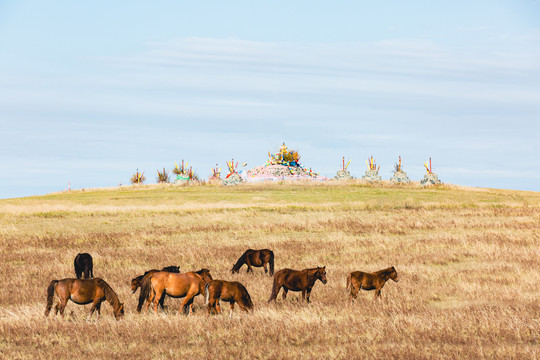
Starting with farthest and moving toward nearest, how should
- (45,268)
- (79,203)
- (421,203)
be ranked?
(79,203) < (421,203) < (45,268)

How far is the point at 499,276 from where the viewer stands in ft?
61.0

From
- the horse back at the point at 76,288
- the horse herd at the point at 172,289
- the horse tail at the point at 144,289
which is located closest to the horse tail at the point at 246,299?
the horse herd at the point at 172,289

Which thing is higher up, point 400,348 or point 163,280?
point 163,280

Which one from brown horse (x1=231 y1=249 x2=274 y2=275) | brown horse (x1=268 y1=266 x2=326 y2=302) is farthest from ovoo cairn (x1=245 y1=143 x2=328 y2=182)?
brown horse (x1=268 y1=266 x2=326 y2=302)

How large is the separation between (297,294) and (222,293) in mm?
4280

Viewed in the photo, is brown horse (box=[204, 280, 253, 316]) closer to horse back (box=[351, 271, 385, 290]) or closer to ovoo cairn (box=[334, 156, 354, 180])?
horse back (box=[351, 271, 385, 290])

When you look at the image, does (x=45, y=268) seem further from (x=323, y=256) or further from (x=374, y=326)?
(x=374, y=326)

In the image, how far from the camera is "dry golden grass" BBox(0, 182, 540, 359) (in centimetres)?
1049

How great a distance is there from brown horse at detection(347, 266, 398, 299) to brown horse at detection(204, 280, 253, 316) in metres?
3.07

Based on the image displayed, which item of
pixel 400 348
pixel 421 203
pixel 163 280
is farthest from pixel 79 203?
pixel 400 348

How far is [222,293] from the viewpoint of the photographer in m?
12.3

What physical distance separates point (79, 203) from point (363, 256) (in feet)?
136

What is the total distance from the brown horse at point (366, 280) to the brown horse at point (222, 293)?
3074mm

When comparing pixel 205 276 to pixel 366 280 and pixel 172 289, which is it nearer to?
pixel 172 289
